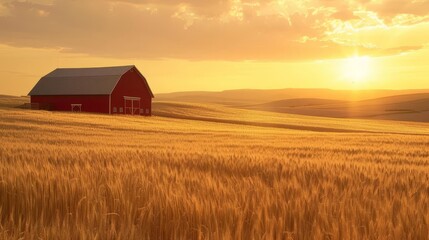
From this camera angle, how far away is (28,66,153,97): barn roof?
193 feet

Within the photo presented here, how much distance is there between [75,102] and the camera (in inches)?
2373

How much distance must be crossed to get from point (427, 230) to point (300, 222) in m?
0.87

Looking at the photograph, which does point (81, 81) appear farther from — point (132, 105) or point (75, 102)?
point (132, 105)

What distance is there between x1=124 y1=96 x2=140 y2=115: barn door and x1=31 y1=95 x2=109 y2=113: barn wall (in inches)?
123

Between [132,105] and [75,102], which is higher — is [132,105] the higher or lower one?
the lower one

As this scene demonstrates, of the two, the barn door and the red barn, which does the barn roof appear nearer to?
the red barn

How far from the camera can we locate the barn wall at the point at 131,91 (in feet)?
194

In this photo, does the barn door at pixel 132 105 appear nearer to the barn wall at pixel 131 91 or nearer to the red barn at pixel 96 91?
the red barn at pixel 96 91

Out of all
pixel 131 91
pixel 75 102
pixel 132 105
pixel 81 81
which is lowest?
pixel 132 105

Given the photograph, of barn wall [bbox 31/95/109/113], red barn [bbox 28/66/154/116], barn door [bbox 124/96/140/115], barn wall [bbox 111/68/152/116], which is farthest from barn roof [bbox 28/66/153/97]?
barn door [bbox 124/96/140/115]

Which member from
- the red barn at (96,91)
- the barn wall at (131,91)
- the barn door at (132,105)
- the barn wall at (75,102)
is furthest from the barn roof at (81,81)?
the barn door at (132,105)

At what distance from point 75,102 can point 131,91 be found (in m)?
7.33

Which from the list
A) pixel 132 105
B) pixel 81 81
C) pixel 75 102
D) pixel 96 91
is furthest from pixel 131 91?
pixel 75 102

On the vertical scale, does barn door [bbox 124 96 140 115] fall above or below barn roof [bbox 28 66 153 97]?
below
